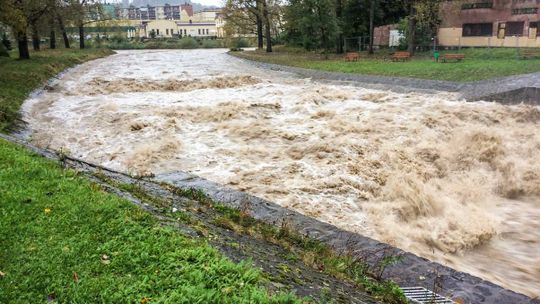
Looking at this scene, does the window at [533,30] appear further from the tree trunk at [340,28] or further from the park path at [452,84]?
the park path at [452,84]

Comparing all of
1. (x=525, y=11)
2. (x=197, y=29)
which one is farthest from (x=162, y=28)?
(x=525, y=11)

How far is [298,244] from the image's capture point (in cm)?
629

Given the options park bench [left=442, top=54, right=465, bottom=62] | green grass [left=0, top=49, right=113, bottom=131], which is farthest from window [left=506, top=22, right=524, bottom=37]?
green grass [left=0, top=49, right=113, bottom=131]

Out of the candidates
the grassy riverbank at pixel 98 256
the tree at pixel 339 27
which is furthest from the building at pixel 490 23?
the grassy riverbank at pixel 98 256

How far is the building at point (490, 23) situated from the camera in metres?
35.9

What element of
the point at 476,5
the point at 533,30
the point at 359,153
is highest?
the point at 476,5

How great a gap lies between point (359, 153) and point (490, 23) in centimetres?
3414

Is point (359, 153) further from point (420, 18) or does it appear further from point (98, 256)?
point (420, 18)

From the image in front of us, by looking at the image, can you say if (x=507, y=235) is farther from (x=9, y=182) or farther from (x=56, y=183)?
(x=9, y=182)

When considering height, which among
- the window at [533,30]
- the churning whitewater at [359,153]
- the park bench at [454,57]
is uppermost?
the window at [533,30]

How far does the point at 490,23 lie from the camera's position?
3884cm

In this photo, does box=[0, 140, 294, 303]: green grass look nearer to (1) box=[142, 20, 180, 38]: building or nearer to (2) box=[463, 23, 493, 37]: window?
(2) box=[463, 23, 493, 37]: window

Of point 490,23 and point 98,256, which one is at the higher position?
point 490,23

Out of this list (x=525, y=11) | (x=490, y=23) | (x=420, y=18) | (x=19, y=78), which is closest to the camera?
(x=19, y=78)
